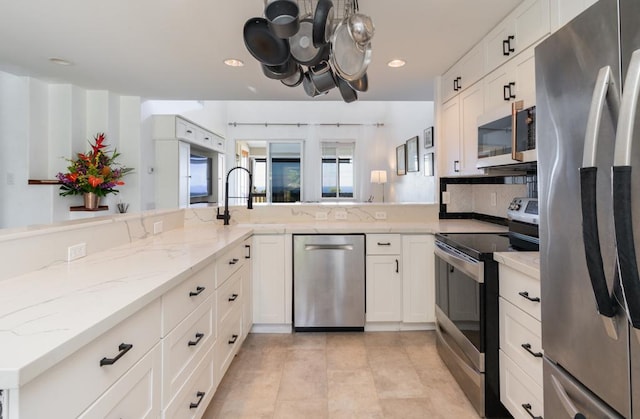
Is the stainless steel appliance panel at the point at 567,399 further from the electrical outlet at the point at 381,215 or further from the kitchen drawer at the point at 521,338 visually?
the electrical outlet at the point at 381,215

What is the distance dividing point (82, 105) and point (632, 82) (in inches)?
178

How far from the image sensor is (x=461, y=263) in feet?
6.23

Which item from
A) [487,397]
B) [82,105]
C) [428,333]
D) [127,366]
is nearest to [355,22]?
[127,366]

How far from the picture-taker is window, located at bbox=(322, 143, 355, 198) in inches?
285

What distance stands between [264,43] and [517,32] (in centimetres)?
148

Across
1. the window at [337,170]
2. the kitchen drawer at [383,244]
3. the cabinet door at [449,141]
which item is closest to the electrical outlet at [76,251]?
the kitchen drawer at [383,244]

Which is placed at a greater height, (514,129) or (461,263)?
(514,129)

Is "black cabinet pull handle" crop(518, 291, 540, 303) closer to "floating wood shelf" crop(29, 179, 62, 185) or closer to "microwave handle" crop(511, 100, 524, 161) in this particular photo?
"microwave handle" crop(511, 100, 524, 161)

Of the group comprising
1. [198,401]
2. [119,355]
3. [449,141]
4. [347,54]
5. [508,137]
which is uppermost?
[347,54]

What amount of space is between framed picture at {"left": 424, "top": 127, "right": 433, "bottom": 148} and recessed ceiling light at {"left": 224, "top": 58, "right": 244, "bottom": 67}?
2668 mm

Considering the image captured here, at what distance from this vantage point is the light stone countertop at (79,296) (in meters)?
0.63

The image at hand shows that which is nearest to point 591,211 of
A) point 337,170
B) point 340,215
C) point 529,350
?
point 529,350

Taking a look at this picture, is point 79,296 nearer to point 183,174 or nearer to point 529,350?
point 529,350

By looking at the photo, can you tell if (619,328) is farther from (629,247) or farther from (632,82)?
(632,82)
